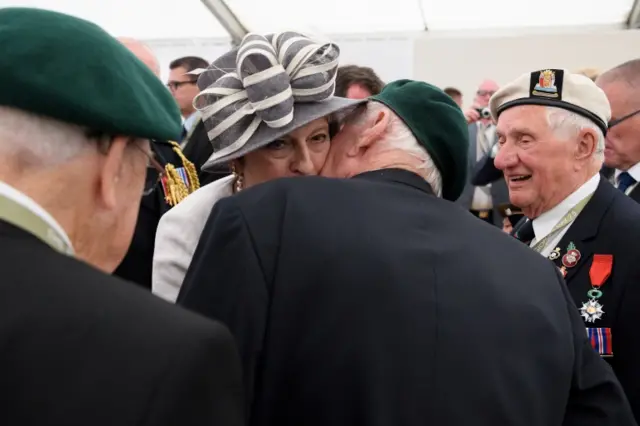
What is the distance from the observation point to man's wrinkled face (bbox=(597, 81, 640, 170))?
9.20ft

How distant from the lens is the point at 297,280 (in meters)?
1.20

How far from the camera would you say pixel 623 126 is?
282cm

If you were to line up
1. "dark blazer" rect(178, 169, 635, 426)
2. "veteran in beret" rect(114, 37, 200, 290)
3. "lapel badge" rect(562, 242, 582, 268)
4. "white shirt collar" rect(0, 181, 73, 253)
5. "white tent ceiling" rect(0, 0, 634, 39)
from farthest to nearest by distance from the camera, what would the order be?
1. "white tent ceiling" rect(0, 0, 634, 39)
2. "veteran in beret" rect(114, 37, 200, 290)
3. "lapel badge" rect(562, 242, 582, 268)
4. "dark blazer" rect(178, 169, 635, 426)
5. "white shirt collar" rect(0, 181, 73, 253)

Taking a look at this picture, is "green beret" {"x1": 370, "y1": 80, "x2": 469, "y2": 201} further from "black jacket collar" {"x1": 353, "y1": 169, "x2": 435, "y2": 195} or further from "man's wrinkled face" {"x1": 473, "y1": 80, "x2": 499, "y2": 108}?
"man's wrinkled face" {"x1": 473, "y1": 80, "x2": 499, "y2": 108}

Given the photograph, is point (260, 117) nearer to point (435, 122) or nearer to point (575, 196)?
point (435, 122)

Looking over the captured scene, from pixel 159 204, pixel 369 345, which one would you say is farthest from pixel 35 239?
pixel 159 204

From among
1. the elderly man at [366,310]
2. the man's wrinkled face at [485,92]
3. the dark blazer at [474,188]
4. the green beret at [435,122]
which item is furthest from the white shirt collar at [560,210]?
the man's wrinkled face at [485,92]

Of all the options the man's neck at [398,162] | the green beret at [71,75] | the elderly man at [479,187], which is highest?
the green beret at [71,75]

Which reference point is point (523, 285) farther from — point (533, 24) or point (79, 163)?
point (533, 24)

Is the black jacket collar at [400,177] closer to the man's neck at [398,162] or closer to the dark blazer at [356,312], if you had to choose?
the man's neck at [398,162]

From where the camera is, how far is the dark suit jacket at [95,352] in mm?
715

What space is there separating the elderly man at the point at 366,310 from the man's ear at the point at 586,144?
3.57 ft

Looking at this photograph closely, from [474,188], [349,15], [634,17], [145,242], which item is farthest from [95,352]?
[634,17]

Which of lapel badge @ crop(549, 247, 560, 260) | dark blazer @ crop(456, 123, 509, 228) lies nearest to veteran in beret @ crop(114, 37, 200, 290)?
lapel badge @ crop(549, 247, 560, 260)
